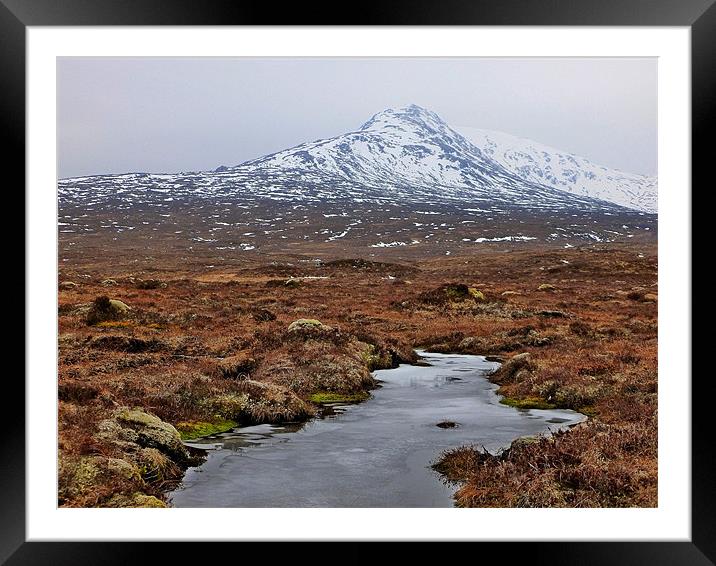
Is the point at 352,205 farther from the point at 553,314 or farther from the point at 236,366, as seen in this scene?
the point at 236,366

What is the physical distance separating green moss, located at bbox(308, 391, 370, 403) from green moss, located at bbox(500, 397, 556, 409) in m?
3.24

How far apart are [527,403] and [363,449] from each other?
430 cm

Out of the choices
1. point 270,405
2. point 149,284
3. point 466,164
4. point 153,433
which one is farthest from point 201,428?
point 466,164

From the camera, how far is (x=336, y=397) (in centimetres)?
1706

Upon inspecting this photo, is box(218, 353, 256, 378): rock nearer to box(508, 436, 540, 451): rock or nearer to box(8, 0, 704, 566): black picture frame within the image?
box(508, 436, 540, 451): rock

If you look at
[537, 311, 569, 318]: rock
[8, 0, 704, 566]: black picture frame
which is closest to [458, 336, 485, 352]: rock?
[537, 311, 569, 318]: rock

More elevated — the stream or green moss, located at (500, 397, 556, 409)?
green moss, located at (500, 397, 556, 409)

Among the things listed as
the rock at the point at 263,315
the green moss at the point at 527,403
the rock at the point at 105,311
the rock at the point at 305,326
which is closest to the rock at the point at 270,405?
the green moss at the point at 527,403

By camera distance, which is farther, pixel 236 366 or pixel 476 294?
pixel 476 294

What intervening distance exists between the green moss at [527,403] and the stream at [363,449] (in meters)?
0.20

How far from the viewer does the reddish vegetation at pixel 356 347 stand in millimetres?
10750

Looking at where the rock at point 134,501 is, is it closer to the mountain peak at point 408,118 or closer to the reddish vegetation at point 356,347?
the reddish vegetation at point 356,347

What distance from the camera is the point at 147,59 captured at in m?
44.6

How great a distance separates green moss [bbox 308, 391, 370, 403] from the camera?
54.9 ft
